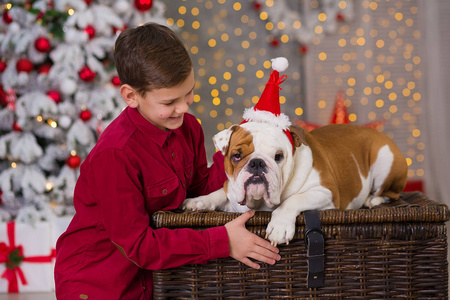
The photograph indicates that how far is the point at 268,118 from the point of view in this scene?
5.57ft

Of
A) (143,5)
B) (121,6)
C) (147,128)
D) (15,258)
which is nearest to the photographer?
(147,128)

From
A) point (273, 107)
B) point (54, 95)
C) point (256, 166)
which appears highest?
point (54, 95)

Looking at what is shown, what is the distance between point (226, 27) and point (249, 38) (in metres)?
0.25

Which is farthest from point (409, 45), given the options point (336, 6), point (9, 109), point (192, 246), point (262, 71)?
point (192, 246)

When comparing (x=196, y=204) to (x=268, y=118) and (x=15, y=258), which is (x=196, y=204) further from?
(x=15, y=258)

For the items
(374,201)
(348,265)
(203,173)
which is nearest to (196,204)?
(203,173)

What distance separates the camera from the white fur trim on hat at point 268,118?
167 cm

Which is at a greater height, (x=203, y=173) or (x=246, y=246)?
(x=203, y=173)

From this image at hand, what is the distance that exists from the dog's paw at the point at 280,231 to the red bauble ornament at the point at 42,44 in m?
2.19

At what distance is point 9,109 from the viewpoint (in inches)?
118

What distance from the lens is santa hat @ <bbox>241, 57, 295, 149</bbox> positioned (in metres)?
1.68

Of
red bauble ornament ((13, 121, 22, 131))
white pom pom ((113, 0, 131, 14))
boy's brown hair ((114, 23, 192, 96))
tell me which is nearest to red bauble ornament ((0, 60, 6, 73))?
red bauble ornament ((13, 121, 22, 131))

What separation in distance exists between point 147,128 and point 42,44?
1725 mm

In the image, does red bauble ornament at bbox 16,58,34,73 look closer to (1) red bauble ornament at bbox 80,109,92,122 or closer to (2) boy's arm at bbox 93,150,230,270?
(1) red bauble ornament at bbox 80,109,92,122
